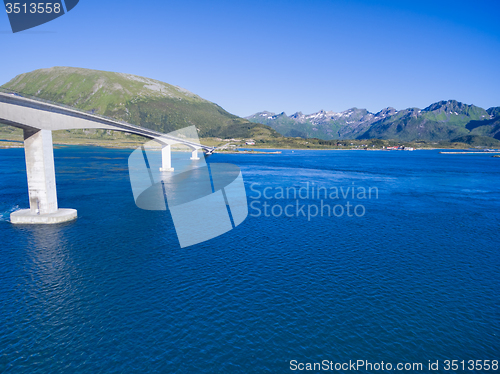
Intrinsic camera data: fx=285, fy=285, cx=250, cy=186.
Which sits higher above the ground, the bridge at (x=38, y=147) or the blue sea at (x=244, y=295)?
the bridge at (x=38, y=147)

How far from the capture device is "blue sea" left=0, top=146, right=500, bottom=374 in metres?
16.2

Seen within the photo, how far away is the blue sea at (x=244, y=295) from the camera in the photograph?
53.2 ft

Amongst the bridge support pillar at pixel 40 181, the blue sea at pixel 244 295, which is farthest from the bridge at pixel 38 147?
the blue sea at pixel 244 295

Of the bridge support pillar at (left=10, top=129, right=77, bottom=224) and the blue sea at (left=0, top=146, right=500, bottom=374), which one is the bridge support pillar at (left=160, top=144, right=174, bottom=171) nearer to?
the blue sea at (left=0, top=146, right=500, bottom=374)

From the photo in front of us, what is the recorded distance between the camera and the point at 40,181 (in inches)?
1415

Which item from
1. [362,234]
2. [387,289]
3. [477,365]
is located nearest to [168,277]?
[387,289]

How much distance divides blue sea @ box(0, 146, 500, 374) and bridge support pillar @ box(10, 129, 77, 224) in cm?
194

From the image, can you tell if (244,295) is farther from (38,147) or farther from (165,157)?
(165,157)

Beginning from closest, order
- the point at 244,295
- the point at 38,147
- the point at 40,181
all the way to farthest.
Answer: the point at 244,295 → the point at 38,147 → the point at 40,181

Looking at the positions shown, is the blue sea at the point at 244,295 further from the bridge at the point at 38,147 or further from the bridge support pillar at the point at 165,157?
the bridge support pillar at the point at 165,157

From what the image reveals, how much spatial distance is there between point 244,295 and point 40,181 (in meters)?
30.8

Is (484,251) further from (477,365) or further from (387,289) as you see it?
(477,365)

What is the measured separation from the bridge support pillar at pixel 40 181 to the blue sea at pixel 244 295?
6.38 ft

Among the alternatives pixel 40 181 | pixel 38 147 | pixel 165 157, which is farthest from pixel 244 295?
pixel 165 157
